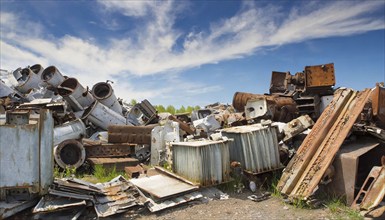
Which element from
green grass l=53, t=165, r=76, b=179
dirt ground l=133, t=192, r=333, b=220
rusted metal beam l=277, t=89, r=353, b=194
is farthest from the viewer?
green grass l=53, t=165, r=76, b=179

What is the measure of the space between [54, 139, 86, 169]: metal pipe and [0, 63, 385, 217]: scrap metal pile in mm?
22

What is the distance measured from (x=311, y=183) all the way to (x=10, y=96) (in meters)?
9.64

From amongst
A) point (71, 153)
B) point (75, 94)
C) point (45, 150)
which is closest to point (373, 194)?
point (45, 150)

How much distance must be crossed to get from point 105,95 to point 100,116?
153 cm

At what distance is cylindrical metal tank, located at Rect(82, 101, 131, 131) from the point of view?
873cm

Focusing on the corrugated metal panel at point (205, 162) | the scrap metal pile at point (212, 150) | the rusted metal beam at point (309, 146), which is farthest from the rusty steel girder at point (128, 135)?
the rusted metal beam at point (309, 146)

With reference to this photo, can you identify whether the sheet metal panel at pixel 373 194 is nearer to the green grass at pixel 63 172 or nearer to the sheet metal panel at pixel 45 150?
the sheet metal panel at pixel 45 150

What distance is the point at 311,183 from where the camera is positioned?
4.75 metres

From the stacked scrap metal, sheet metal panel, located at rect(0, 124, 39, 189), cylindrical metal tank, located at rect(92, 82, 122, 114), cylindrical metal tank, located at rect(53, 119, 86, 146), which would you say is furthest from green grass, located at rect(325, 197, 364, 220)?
cylindrical metal tank, located at rect(92, 82, 122, 114)

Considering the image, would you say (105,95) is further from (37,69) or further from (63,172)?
(63,172)

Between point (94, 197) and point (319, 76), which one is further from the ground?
point (319, 76)

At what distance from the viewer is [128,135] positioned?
757 cm

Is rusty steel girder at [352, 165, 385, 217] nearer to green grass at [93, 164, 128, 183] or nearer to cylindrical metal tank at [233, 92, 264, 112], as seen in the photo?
green grass at [93, 164, 128, 183]

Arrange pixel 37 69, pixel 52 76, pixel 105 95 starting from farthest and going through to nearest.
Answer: pixel 37 69 < pixel 52 76 < pixel 105 95
